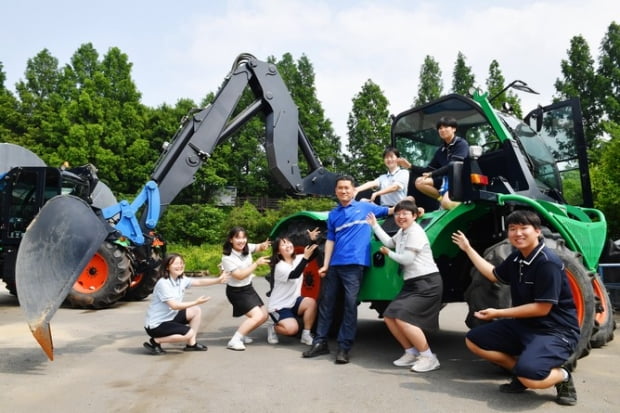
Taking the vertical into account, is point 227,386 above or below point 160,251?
below

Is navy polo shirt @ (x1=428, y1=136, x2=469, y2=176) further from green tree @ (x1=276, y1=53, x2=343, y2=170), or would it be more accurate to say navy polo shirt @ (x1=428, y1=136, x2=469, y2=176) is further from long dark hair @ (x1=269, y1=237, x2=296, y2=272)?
green tree @ (x1=276, y1=53, x2=343, y2=170)

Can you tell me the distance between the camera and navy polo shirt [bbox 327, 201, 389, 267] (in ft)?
17.1

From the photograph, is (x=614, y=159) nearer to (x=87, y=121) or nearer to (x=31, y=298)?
(x=31, y=298)

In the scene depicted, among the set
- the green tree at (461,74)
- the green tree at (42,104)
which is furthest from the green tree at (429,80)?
the green tree at (42,104)

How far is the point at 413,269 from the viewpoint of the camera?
4805 millimetres

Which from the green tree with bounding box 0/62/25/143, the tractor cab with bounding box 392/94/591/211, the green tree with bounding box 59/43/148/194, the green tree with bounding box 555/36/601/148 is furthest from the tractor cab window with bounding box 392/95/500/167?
the green tree with bounding box 555/36/601/148

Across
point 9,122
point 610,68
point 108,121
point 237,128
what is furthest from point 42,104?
point 610,68

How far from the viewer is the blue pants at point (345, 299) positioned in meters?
5.07

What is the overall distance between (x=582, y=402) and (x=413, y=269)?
1.64 m

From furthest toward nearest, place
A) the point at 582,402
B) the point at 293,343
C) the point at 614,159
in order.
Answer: the point at 614,159 → the point at 293,343 → the point at 582,402

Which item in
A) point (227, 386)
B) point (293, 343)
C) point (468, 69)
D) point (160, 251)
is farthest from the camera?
point (468, 69)

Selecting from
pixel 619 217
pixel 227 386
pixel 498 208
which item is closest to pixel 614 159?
pixel 619 217

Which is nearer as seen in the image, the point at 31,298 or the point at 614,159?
the point at 31,298

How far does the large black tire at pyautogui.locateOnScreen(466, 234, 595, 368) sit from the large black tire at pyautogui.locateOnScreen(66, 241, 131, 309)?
20.9ft
